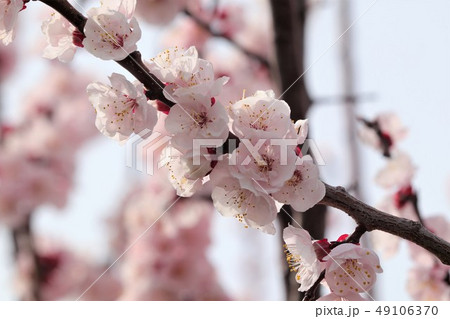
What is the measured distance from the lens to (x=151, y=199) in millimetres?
2920

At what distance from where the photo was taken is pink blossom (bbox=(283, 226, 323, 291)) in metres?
0.92

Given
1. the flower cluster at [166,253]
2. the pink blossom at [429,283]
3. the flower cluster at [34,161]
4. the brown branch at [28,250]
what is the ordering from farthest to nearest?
the flower cluster at [34,161]
the flower cluster at [166,253]
the brown branch at [28,250]
the pink blossom at [429,283]

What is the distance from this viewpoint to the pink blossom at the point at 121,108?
2.98 ft

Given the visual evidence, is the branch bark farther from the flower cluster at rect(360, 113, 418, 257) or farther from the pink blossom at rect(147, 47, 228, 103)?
the pink blossom at rect(147, 47, 228, 103)

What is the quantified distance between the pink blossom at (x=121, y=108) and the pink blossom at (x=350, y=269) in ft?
1.15

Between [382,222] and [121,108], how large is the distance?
437mm

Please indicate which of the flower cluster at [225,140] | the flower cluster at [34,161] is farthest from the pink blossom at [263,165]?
the flower cluster at [34,161]

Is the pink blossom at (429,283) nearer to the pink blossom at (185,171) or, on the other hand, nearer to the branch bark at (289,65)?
the branch bark at (289,65)

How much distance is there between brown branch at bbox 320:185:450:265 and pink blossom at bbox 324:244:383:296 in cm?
6

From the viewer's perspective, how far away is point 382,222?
86 cm

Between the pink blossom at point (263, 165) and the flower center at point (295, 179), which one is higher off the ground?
the pink blossom at point (263, 165)

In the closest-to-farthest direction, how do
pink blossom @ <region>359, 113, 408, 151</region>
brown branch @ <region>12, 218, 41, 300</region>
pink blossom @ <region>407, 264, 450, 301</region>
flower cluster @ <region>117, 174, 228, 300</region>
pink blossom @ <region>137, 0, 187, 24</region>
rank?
pink blossom @ <region>407, 264, 450, 301</region> → pink blossom @ <region>359, 113, 408, 151</region> → pink blossom @ <region>137, 0, 187, 24</region> → brown branch @ <region>12, 218, 41, 300</region> → flower cluster @ <region>117, 174, 228, 300</region>

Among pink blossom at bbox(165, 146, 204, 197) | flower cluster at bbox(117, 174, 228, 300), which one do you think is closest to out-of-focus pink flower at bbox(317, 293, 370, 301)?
pink blossom at bbox(165, 146, 204, 197)
